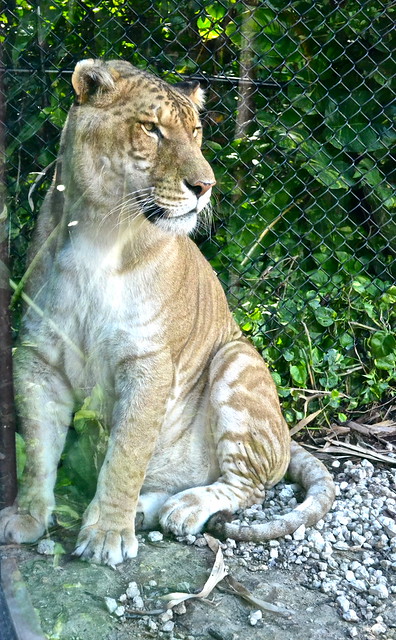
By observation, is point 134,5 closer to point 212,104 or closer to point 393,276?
point 212,104

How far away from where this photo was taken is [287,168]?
4.86 meters

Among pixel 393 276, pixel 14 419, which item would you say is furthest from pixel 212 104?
pixel 14 419

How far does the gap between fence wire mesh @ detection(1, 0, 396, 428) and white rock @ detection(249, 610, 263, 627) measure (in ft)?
6.44

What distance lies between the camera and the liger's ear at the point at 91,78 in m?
2.76

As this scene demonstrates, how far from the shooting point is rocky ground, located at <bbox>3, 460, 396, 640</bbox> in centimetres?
221

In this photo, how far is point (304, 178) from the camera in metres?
4.96

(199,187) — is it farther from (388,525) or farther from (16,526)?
(388,525)

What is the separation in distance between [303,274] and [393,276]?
59cm

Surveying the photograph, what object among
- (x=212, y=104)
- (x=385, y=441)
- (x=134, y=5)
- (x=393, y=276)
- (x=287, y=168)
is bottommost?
(x=385, y=441)

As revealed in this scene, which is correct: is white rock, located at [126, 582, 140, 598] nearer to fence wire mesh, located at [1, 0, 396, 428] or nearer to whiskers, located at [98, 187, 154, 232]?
whiskers, located at [98, 187, 154, 232]

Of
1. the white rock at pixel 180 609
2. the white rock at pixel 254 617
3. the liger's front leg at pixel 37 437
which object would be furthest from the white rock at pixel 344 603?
the liger's front leg at pixel 37 437

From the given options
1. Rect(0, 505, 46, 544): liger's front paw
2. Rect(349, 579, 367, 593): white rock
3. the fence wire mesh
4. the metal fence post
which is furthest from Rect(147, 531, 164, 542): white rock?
the fence wire mesh

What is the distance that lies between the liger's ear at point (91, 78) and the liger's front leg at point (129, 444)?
989 millimetres

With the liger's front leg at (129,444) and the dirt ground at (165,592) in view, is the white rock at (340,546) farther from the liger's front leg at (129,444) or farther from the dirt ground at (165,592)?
the liger's front leg at (129,444)
